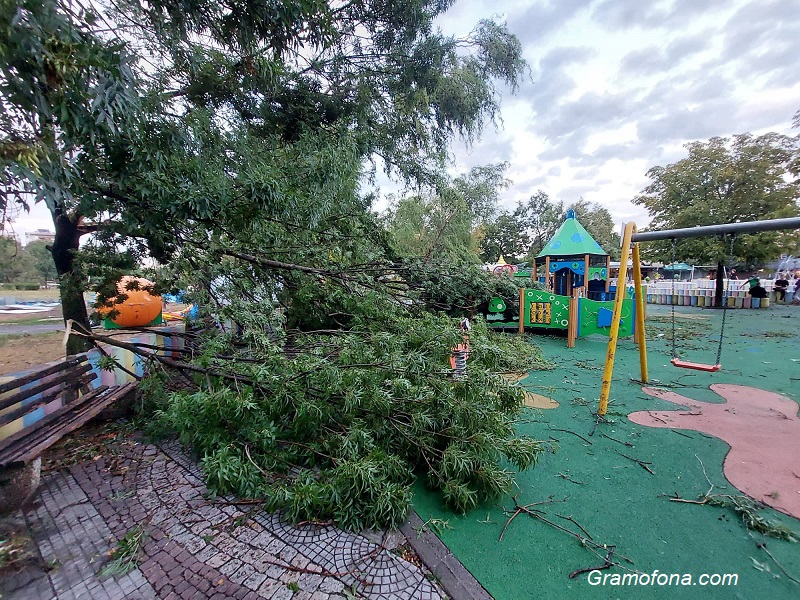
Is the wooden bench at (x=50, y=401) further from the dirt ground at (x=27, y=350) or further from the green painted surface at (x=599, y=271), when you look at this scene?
the green painted surface at (x=599, y=271)

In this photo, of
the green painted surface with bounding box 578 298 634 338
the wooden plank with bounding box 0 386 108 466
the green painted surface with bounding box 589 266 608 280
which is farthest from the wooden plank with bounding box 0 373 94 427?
the green painted surface with bounding box 589 266 608 280

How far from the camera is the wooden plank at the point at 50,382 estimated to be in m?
2.59

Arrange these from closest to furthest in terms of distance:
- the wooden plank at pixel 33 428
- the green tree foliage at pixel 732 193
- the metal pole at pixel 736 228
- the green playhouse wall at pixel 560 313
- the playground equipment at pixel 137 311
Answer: the wooden plank at pixel 33 428 < the metal pole at pixel 736 228 < the green playhouse wall at pixel 560 313 < the playground equipment at pixel 137 311 < the green tree foliage at pixel 732 193

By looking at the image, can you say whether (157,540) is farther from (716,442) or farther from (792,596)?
(716,442)

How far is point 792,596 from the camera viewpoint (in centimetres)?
168

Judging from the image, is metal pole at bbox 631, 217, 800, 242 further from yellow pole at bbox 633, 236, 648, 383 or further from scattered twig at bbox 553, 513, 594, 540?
scattered twig at bbox 553, 513, 594, 540

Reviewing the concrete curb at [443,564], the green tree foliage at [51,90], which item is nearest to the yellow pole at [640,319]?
the concrete curb at [443,564]

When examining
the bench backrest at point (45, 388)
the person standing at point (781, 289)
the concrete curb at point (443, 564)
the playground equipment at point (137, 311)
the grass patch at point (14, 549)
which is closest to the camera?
the concrete curb at point (443, 564)

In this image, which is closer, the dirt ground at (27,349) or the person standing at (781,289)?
the dirt ground at (27,349)

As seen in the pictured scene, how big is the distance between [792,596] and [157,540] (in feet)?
10.9

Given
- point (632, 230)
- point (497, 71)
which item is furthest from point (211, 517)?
point (497, 71)

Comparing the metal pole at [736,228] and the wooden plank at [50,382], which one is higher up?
the metal pole at [736,228]

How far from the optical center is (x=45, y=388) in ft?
9.64

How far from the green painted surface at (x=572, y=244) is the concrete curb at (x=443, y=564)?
10.6 metres
